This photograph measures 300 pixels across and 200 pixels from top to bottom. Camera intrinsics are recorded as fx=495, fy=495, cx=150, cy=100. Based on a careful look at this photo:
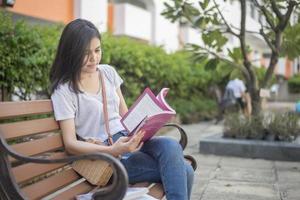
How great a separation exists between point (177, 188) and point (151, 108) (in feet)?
1.63

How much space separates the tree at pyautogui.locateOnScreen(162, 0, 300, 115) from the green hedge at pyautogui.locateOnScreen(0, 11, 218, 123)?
27.4 inches

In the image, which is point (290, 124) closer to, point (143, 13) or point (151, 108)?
point (151, 108)

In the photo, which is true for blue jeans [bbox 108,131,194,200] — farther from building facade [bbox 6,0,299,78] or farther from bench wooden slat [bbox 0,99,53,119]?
building facade [bbox 6,0,299,78]

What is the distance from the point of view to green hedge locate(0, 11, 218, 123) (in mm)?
5402

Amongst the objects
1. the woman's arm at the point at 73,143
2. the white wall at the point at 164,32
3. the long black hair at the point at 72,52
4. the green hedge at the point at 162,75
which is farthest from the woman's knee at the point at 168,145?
the white wall at the point at 164,32

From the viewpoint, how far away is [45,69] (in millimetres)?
5992

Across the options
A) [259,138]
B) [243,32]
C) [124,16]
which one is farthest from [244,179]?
[124,16]

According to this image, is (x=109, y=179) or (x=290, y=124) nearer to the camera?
(x=109, y=179)

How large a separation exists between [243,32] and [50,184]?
5621mm

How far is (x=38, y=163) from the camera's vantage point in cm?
259

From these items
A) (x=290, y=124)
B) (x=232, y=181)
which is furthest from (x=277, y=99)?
(x=232, y=181)

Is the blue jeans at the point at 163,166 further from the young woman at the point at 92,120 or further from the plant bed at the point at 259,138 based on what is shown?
the plant bed at the point at 259,138

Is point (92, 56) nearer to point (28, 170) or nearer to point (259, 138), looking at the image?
point (28, 170)

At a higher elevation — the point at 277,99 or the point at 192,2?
the point at 192,2
